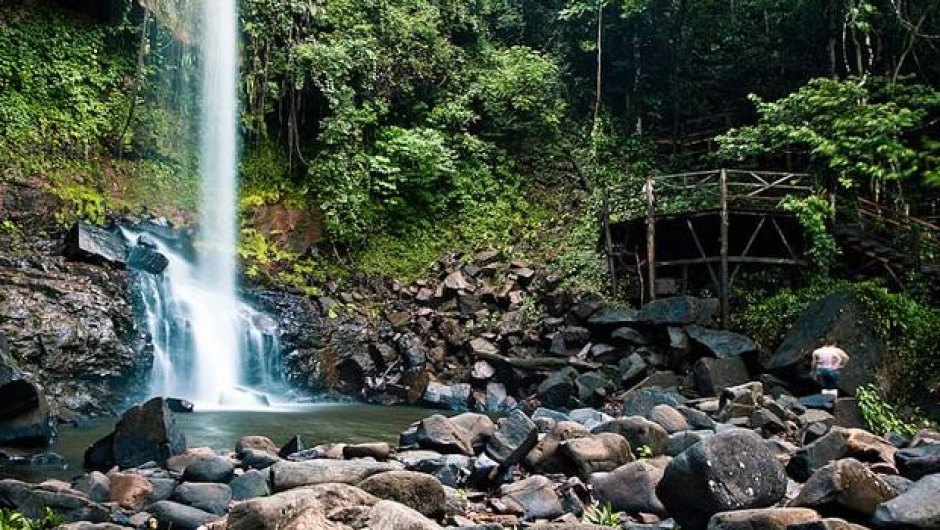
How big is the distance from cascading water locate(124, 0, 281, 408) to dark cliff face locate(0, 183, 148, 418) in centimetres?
66

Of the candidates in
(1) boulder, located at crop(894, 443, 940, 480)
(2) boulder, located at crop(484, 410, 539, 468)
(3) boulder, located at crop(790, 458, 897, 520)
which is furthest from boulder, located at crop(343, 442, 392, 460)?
(1) boulder, located at crop(894, 443, 940, 480)

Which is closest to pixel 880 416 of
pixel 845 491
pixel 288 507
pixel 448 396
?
pixel 845 491

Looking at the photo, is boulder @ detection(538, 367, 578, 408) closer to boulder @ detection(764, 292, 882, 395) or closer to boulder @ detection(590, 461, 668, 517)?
boulder @ detection(764, 292, 882, 395)

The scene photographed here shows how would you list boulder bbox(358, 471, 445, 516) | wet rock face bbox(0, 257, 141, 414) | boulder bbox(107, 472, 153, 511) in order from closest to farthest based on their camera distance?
boulder bbox(358, 471, 445, 516)
boulder bbox(107, 472, 153, 511)
wet rock face bbox(0, 257, 141, 414)

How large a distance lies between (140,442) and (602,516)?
496cm

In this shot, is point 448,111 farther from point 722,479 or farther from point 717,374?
point 722,479

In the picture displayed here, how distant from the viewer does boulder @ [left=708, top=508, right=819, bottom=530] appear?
4723mm

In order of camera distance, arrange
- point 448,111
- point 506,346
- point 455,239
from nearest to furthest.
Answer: point 506,346 → point 455,239 → point 448,111

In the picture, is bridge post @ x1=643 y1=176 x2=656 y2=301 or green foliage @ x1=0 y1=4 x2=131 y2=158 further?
green foliage @ x1=0 y1=4 x2=131 y2=158

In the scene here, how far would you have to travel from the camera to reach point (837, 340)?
1177cm

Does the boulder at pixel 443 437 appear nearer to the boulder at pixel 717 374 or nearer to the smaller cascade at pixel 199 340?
the boulder at pixel 717 374

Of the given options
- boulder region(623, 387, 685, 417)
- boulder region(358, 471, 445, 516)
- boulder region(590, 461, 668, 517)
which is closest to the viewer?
boulder region(358, 471, 445, 516)

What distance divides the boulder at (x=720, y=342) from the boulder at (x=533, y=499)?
746 cm

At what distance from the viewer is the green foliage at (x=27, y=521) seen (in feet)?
16.0
